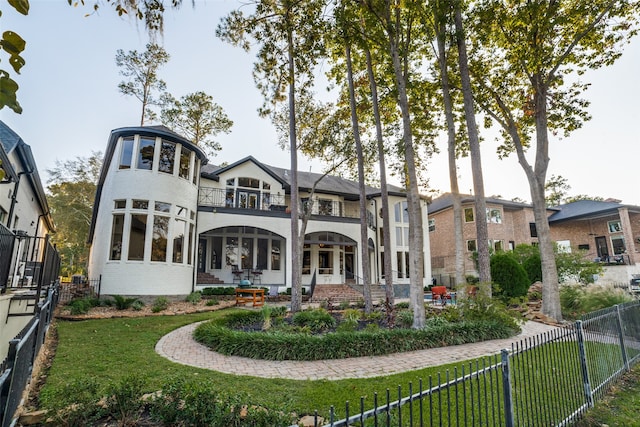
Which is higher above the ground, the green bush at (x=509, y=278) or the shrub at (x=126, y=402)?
the green bush at (x=509, y=278)

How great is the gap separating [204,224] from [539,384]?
1571 cm

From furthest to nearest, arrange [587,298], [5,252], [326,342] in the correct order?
1. [587,298]
2. [326,342]
3. [5,252]

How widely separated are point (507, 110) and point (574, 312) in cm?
829

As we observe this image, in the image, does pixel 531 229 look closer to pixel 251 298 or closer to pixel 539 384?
pixel 251 298

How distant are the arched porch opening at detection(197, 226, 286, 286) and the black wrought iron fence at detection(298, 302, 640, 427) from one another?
15257mm

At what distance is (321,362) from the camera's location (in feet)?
21.3

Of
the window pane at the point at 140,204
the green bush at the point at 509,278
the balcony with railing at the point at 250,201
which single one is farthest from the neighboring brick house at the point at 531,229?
the window pane at the point at 140,204

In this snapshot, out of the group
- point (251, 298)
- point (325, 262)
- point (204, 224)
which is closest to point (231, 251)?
point (204, 224)

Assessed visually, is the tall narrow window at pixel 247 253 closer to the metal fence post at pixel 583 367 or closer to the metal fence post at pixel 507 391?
the metal fence post at pixel 583 367

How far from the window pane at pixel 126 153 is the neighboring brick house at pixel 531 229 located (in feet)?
78.8

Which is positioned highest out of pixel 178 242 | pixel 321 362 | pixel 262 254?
pixel 178 242

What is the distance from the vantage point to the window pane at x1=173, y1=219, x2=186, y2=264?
48.9 ft

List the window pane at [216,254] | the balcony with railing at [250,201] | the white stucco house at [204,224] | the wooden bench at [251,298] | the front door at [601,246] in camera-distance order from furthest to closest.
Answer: the front door at [601,246] → the window pane at [216,254] → the balcony with railing at [250,201] → the wooden bench at [251,298] → the white stucco house at [204,224]

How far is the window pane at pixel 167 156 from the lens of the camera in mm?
14969
